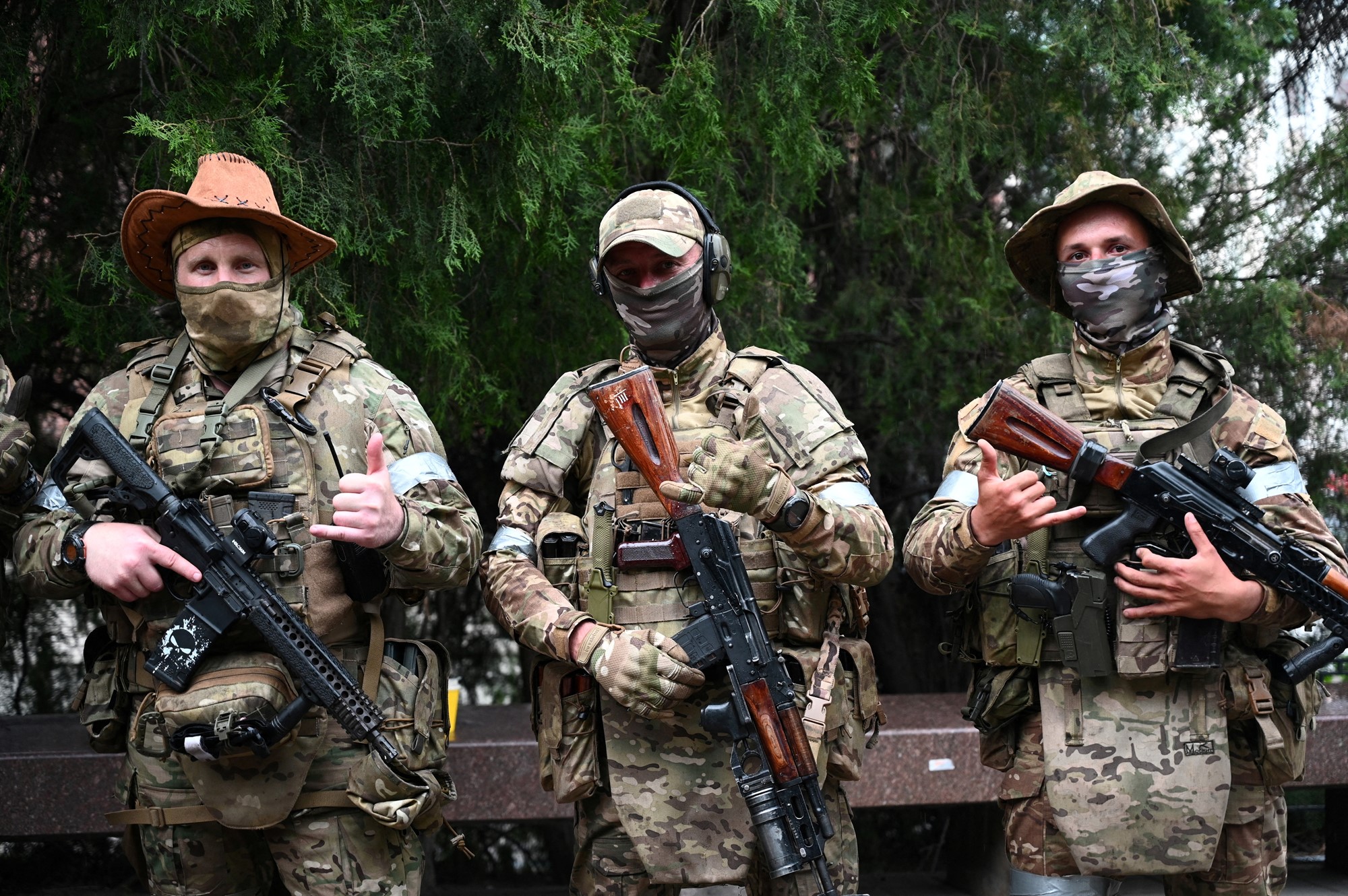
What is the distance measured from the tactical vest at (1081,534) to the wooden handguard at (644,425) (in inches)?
34.3

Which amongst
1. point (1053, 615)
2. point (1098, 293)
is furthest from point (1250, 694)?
point (1098, 293)

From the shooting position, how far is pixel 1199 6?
6180 millimetres

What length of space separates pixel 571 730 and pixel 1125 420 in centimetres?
165

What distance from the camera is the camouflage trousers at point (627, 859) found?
3385 mm

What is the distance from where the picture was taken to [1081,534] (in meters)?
3.57

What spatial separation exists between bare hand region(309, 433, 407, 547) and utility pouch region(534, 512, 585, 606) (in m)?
0.45

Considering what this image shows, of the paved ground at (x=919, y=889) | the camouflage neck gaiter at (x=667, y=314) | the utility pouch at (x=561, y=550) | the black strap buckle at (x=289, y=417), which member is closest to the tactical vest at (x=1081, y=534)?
the camouflage neck gaiter at (x=667, y=314)

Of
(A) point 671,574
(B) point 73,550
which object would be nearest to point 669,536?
(A) point 671,574

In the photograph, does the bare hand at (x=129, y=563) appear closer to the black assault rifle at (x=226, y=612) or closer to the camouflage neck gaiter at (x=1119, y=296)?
the black assault rifle at (x=226, y=612)

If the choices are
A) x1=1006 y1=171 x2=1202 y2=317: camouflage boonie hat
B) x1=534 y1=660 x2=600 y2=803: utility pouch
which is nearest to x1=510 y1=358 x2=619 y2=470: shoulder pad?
x1=534 y1=660 x2=600 y2=803: utility pouch

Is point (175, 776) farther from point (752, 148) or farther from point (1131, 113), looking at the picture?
point (1131, 113)

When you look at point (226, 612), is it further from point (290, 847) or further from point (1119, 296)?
point (1119, 296)

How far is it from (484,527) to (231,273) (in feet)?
12.4

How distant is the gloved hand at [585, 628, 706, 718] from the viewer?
322cm
